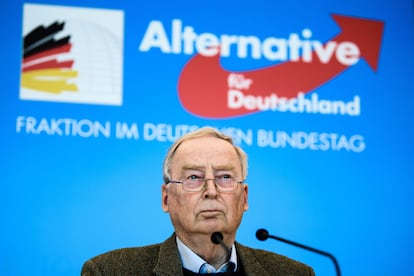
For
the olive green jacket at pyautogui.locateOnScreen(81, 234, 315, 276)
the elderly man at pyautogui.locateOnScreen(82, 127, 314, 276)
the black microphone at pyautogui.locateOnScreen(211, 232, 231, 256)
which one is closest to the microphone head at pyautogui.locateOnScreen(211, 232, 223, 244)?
the black microphone at pyautogui.locateOnScreen(211, 232, 231, 256)

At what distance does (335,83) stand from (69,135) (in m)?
1.63

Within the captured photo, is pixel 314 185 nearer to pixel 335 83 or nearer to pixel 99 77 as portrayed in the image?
pixel 335 83

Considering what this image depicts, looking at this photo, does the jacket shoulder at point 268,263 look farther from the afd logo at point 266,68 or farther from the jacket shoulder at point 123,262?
the afd logo at point 266,68

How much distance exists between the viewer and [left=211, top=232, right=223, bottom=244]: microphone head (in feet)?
9.52

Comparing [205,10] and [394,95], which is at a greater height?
[205,10]

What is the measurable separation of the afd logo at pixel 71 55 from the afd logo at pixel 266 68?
8.8 inches

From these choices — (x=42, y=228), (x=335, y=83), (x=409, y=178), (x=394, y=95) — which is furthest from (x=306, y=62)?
(x=42, y=228)

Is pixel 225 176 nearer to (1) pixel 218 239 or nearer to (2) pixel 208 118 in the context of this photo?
(1) pixel 218 239

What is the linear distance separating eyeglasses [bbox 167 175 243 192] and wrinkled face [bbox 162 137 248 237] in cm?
1

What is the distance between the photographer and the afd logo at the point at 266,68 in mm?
4484

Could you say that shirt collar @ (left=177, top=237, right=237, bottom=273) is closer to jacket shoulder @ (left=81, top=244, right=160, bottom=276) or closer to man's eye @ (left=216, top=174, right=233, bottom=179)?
jacket shoulder @ (left=81, top=244, right=160, bottom=276)

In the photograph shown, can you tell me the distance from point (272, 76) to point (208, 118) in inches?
19.2

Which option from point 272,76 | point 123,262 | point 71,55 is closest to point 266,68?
point 272,76

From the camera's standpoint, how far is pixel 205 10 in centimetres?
461
